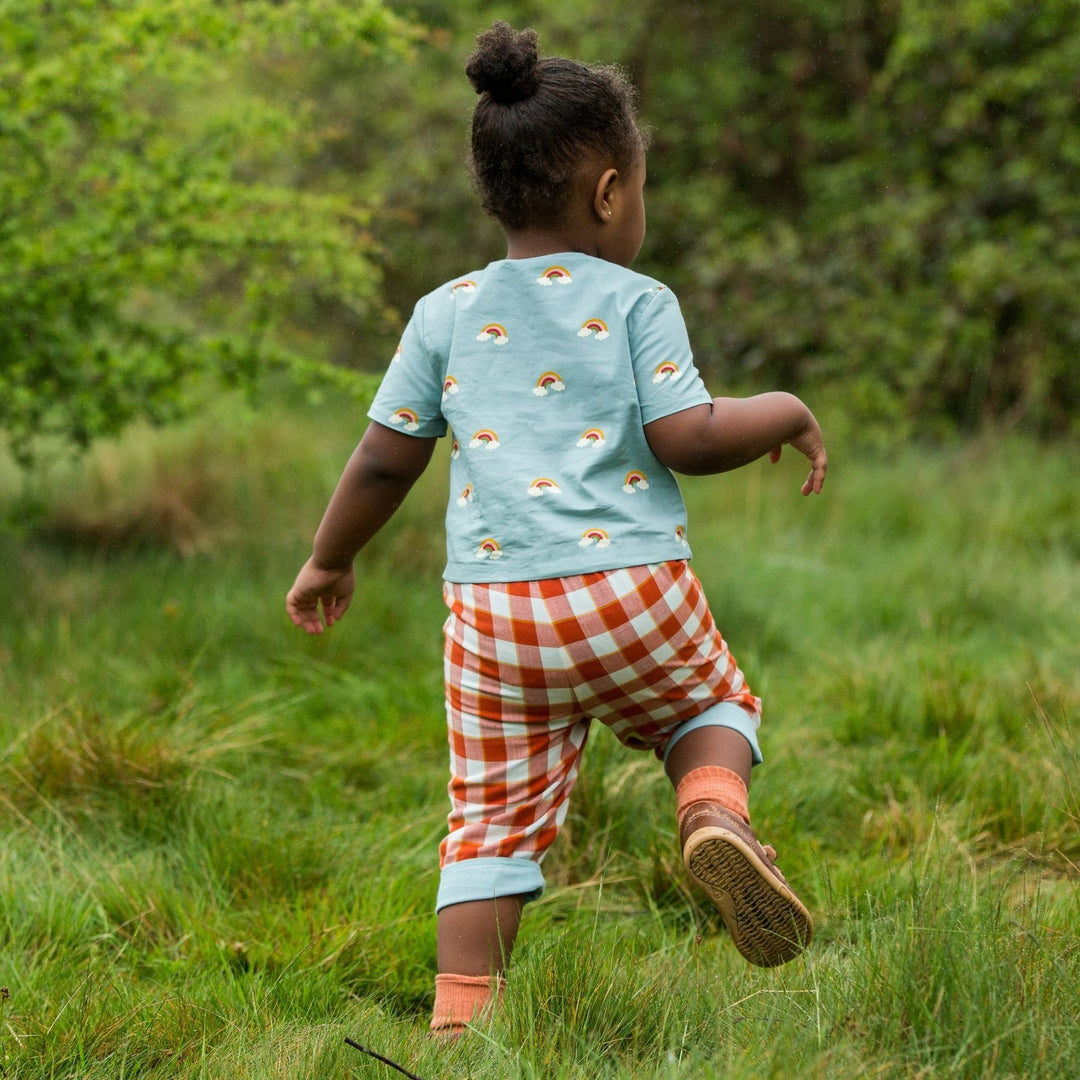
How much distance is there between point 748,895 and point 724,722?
0.34m

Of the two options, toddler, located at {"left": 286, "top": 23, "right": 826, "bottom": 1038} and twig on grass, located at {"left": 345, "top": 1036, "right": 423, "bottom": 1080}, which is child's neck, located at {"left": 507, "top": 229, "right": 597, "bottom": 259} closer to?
toddler, located at {"left": 286, "top": 23, "right": 826, "bottom": 1038}

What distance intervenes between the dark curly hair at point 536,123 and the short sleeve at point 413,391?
0.88ft

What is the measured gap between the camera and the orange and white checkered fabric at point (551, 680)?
6.70 ft

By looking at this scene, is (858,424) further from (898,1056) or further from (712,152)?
(898,1056)

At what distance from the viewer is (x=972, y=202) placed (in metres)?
7.39

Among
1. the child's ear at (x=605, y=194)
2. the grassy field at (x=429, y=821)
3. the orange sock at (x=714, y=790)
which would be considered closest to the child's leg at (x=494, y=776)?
the grassy field at (x=429, y=821)

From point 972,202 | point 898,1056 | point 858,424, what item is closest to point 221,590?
point 898,1056

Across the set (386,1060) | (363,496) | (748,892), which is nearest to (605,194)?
(363,496)

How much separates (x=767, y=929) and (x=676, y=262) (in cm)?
771

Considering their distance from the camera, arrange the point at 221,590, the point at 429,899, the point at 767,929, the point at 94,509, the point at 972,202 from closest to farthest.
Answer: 1. the point at 767,929
2. the point at 429,899
3. the point at 221,590
4. the point at 94,509
5. the point at 972,202

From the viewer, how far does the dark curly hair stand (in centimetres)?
207

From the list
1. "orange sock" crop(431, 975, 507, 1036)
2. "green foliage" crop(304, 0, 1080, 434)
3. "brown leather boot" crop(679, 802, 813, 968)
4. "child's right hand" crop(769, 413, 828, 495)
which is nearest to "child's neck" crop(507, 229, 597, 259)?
"child's right hand" crop(769, 413, 828, 495)

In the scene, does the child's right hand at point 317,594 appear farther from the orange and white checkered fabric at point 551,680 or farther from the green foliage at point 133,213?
the green foliage at point 133,213

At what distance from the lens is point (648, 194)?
374 inches
